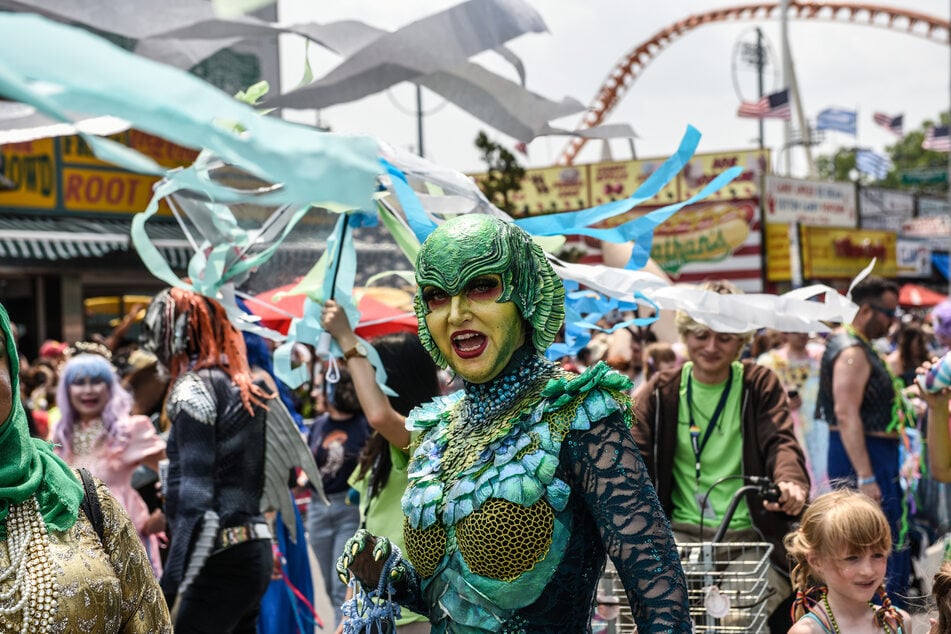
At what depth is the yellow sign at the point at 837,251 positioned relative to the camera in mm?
30344

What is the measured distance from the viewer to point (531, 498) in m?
2.39

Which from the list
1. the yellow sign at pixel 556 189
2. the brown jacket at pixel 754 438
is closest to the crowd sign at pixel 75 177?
the yellow sign at pixel 556 189

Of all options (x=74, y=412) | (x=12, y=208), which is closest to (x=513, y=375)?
(x=74, y=412)

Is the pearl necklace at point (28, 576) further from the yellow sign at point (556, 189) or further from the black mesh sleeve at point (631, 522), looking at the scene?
the yellow sign at point (556, 189)

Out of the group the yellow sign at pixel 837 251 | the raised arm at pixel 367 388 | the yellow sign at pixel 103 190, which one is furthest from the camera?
the yellow sign at pixel 837 251

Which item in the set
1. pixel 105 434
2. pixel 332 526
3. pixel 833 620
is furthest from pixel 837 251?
pixel 833 620

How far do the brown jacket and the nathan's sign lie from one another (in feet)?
68.7

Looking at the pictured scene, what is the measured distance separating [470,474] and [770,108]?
3222cm

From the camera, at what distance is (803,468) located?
4.59 metres

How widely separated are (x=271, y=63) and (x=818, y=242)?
1613 centimetres

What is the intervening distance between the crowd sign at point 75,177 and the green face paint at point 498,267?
14865mm

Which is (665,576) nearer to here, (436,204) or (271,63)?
(436,204)

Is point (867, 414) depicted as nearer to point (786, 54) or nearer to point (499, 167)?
point (499, 167)

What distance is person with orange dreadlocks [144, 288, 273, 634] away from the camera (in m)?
4.48
